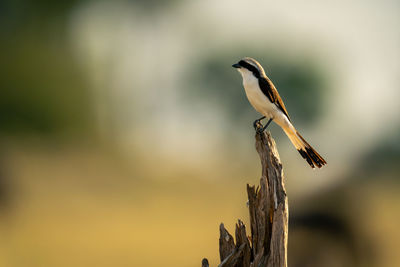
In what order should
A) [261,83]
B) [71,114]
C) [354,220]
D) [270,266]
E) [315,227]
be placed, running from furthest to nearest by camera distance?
[71,114], [354,220], [315,227], [261,83], [270,266]

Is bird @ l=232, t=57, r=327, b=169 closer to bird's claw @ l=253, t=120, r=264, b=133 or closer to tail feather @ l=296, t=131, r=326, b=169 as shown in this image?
tail feather @ l=296, t=131, r=326, b=169

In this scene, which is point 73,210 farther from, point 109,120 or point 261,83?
point 261,83

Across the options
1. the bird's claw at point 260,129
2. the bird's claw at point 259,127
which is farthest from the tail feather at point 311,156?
the bird's claw at point 260,129

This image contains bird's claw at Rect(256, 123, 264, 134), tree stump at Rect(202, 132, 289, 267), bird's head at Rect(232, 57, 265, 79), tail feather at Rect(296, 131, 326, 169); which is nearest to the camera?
tree stump at Rect(202, 132, 289, 267)

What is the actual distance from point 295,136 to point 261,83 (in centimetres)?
62

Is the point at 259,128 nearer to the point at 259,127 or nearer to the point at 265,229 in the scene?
the point at 259,127

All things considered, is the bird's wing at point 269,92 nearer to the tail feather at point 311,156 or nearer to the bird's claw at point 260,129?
the tail feather at point 311,156

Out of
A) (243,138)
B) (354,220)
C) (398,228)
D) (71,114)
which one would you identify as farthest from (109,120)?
(354,220)

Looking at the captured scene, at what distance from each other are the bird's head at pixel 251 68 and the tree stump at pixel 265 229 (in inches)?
54.0

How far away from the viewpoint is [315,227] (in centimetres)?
1123

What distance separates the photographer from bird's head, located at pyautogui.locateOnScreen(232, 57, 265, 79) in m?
6.21

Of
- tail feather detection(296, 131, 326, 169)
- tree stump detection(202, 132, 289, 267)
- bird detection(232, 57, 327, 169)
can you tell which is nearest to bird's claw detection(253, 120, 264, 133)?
tree stump detection(202, 132, 289, 267)

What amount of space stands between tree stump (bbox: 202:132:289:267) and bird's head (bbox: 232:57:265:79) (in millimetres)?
1371

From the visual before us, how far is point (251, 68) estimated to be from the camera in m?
6.29
